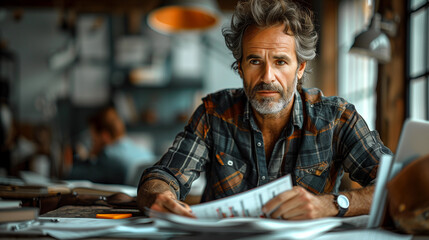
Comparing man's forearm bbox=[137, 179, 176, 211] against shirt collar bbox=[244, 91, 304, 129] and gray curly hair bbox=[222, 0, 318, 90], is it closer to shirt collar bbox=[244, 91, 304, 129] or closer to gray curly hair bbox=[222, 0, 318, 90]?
shirt collar bbox=[244, 91, 304, 129]

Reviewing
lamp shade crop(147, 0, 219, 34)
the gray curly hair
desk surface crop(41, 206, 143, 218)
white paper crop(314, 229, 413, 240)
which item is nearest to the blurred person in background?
lamp shade crop(147, 0, 219, 34)

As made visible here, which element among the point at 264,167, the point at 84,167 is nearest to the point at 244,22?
the point at 264,167

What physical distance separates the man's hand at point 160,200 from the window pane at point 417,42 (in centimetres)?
200

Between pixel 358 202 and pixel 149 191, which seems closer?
pixel 358 202

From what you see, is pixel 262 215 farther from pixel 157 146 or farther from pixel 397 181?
pixel 157 146

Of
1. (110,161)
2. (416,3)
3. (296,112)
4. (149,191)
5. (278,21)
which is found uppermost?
(416,3)

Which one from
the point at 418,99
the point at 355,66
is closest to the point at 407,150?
the point at 418,99

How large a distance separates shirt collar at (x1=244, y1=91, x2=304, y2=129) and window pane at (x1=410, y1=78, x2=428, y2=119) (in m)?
1.35

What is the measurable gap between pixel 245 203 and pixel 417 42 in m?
2.25

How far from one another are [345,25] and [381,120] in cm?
179

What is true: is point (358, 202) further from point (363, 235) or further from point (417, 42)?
point (417, 42)

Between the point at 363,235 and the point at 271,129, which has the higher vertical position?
the point at 271,129

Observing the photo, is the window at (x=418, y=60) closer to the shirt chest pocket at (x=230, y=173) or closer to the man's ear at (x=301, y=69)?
the man's ear at (x=301, y=69)

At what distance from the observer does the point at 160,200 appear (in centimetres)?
90
